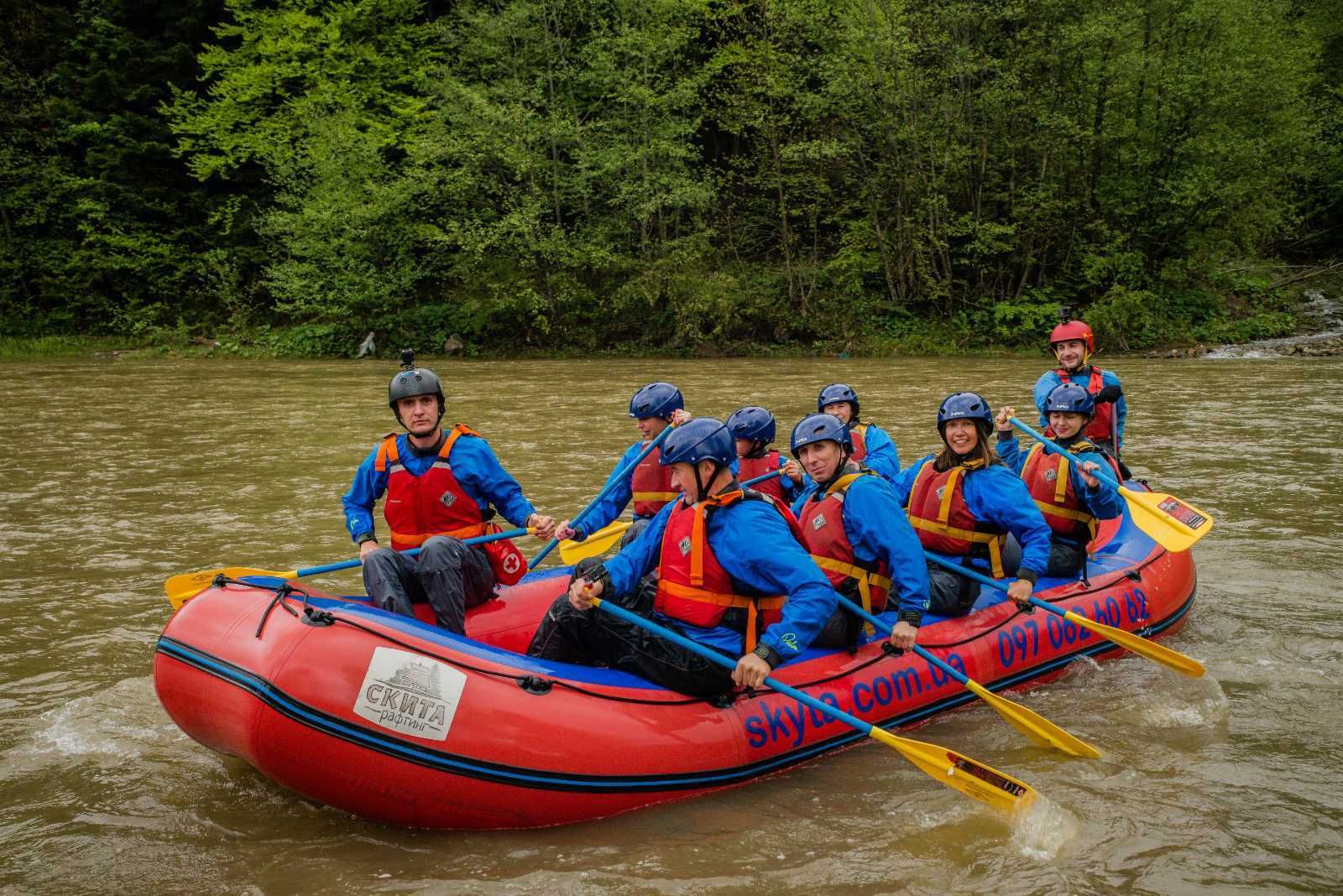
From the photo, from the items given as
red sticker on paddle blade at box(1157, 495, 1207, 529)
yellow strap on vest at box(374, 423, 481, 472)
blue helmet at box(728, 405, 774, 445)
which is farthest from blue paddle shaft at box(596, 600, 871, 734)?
red sticker on paddle blade at box(1157, 495, 1207, 529)

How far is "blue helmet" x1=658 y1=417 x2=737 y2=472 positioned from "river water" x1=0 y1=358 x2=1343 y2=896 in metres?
1.20

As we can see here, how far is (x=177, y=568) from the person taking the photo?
20.7ft

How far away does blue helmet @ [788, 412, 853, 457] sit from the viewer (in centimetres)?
408

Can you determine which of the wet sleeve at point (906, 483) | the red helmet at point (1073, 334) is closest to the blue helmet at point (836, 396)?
the wet sleeve at point (906, 483)

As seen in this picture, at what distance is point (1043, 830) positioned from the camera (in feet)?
10.8

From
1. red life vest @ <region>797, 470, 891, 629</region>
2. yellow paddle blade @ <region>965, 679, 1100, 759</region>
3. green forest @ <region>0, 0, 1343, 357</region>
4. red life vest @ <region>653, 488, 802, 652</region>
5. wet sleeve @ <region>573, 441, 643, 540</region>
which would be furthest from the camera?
green forest @ <region>0, 0, 1343, 357</region>

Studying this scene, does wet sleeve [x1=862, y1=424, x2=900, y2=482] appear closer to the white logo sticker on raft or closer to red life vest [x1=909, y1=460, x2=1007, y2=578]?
red life vest [x1=909, y1=460, x2=1007, y2=578]

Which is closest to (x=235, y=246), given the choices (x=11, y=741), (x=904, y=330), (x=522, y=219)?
(x=522, y=219)

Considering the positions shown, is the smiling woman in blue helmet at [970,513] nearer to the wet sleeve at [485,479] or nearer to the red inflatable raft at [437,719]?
the red inflatable raft at [437,719]

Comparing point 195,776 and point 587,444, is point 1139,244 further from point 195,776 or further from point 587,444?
point 195,776

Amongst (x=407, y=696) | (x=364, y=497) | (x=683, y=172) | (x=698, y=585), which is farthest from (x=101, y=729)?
(x=683, y=172)

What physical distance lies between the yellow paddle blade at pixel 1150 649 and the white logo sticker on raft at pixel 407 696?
2.77m

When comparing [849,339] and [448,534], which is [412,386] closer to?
[448,534]

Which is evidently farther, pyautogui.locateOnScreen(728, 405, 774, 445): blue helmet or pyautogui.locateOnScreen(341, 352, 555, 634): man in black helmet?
pyautogui.locateOnScreen(728, 405, 774, 445): blue helmet
